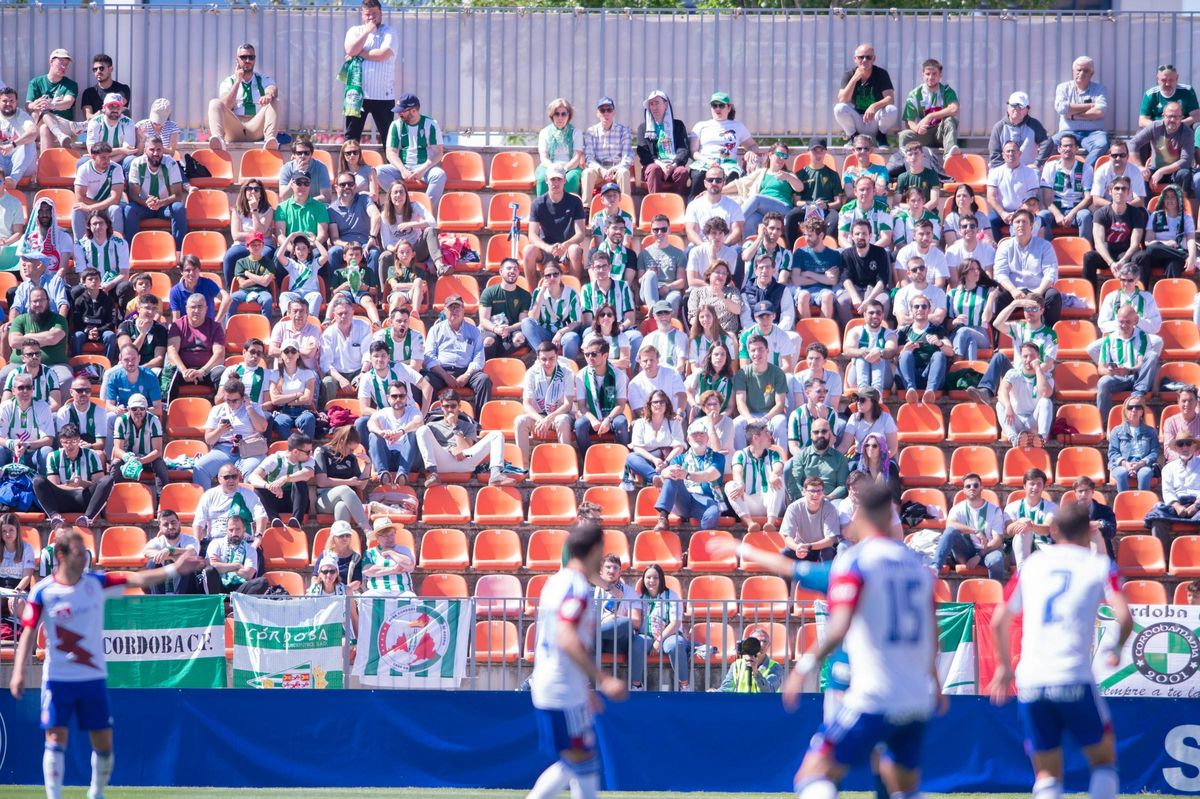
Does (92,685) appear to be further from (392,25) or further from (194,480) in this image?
(392,25)

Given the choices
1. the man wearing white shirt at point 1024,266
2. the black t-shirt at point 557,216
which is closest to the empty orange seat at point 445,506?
the black t-shirt at point 557,216

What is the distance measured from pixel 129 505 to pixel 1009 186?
38.2ft

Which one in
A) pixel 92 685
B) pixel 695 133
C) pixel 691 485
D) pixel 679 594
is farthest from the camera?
pixel 695 133

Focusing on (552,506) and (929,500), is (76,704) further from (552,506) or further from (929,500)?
(929,500)

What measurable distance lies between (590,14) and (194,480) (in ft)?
33.0

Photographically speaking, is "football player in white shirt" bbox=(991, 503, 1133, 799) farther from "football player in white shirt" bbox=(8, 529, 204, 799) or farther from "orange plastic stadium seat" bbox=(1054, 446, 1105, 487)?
"orange plastic stadium seat" bbox=(1054, 446, 1105, 487)

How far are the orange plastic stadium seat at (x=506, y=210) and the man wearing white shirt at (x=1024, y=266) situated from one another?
605 centimetres

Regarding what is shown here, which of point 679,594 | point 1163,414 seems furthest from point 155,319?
point 1163,414

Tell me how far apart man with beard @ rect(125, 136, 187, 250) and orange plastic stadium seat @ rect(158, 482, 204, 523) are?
4396mm

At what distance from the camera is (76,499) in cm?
A: 1786

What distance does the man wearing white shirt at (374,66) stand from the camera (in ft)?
74.3

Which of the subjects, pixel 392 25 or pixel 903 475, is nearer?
pixel 903 475

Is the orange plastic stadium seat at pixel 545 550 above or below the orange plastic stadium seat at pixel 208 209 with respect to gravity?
below

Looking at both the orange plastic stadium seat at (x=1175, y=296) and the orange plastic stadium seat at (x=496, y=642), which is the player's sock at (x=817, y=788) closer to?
the orange plastic stadium seat at (x=496, y=642)
